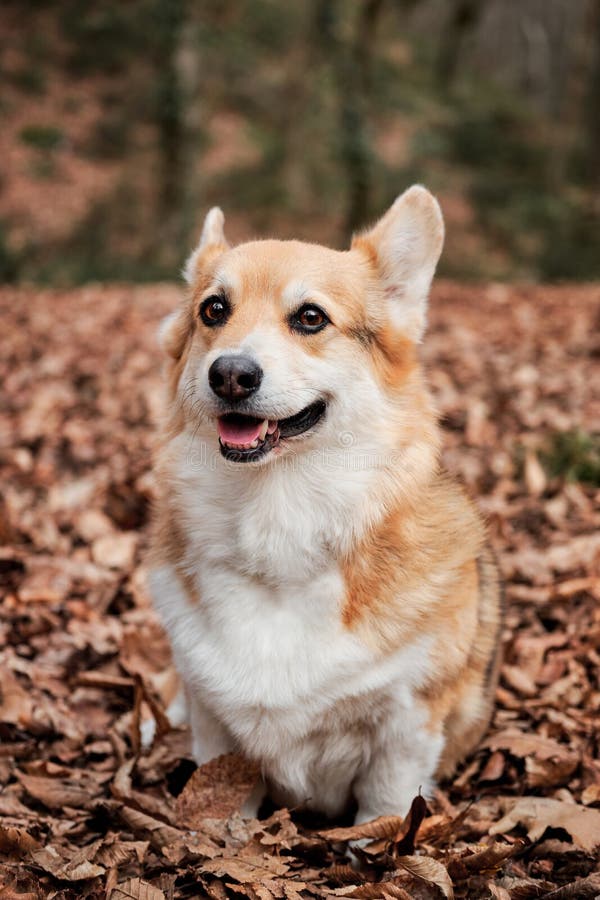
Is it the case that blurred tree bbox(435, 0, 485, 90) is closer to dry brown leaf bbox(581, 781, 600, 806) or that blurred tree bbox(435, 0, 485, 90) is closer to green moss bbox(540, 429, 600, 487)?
green moss bbox(540, 429, 600, 487)

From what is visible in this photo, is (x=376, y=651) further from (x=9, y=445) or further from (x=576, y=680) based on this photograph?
(x=9, y=445)

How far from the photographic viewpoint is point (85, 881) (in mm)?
2389

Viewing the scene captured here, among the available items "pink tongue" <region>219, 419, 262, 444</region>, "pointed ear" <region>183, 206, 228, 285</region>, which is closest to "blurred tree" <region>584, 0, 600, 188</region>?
"pointed ear" <region>183, 206, 228, 285</region>

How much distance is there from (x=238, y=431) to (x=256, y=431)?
61 millimetres

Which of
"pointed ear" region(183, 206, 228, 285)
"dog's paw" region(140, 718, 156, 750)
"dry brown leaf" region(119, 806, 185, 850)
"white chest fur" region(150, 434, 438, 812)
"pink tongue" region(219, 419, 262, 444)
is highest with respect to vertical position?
"pointed ear" region(183, 206, 228, 285)

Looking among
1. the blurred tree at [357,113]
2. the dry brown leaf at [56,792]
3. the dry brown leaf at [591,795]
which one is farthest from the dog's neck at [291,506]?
the blurred tree at [357,113]

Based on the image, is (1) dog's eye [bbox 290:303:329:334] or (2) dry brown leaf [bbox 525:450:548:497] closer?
(1) dog's eye [bbox 290:303:329:334]

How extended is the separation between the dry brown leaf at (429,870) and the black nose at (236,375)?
4.72ft

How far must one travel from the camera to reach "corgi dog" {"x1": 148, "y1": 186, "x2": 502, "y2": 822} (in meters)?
2.56

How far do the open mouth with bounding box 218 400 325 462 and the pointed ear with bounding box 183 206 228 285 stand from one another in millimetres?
798

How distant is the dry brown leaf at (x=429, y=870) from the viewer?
2.32 meters

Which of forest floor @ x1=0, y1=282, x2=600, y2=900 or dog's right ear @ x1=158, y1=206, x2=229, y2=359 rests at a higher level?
dog's right ear @ x1=158, y1=206, x2=229, y2=359

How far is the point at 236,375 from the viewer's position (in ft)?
8.19

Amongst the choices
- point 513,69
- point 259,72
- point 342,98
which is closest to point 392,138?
point 259,72
